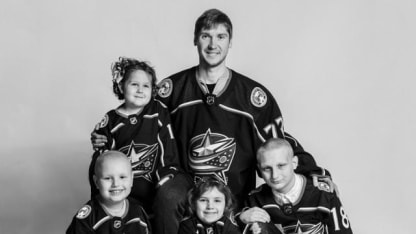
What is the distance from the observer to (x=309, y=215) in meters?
5.35

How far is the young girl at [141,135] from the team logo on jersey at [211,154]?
0.12 metres

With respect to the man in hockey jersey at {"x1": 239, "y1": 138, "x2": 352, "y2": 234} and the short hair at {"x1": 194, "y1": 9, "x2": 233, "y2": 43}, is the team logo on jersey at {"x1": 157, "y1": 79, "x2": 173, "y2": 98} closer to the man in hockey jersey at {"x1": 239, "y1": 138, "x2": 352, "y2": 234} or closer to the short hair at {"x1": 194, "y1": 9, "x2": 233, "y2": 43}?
the short hair at {"x1": 194, "y1": 9, "x2": 233, "y2": 43}

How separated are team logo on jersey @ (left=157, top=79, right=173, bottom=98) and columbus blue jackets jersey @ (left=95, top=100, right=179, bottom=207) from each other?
20cm

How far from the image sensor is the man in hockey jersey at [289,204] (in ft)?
17.3

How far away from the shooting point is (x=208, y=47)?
18.5 feet

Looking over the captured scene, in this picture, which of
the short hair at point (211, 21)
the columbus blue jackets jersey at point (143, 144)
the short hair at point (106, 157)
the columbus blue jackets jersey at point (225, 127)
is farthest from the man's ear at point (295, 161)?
the short hair at point (106, 157)

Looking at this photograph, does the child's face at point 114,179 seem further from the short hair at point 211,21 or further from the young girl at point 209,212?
the short hair at point 211,21

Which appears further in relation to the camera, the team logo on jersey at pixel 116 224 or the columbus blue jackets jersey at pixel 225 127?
the columbus blue jackets jersey at pixel 225 127

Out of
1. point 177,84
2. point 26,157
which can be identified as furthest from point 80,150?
point 177,84

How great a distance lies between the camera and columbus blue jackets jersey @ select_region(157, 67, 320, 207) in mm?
5652

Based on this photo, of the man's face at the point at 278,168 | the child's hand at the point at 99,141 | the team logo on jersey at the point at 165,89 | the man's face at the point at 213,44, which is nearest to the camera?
the man's face at the point at 278,168

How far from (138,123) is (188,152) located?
1.08ft

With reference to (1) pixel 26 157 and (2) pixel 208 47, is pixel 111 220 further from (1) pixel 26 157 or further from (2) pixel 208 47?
(1) pixel 26 157

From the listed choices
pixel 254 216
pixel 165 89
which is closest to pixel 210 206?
pixel 254 216
